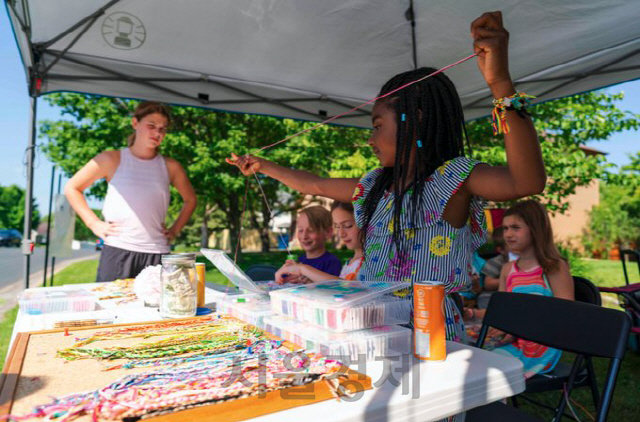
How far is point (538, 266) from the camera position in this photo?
9.57 ft

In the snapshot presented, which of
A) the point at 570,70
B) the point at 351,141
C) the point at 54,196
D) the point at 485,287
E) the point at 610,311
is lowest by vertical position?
the point at 485,287

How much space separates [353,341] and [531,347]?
1891 millimetres

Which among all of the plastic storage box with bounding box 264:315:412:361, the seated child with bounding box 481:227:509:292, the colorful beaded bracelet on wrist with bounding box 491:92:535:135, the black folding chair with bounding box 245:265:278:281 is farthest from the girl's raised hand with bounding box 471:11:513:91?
the seated child with bounding box 481:227:509:292

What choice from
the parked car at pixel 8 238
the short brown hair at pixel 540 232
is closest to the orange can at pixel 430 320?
the short brown hair at pixel 540 232

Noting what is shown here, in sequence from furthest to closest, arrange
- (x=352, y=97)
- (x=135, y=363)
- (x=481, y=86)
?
(x=352, y=97), (x=481, y=86), (x=135, y=363)

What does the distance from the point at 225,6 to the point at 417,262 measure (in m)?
2.34

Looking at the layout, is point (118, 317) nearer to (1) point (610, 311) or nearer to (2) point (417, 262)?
(2) point (417, 262)

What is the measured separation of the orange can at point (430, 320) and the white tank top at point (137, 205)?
2270 millimetres

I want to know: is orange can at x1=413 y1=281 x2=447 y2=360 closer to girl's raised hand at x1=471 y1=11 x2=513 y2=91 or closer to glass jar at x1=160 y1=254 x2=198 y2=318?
girl's raised hand at x1=471 y1=11 x2=513 y2=91

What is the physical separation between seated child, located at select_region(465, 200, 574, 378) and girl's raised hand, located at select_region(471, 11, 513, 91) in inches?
72.7

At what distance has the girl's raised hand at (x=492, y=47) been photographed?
44.8 inches

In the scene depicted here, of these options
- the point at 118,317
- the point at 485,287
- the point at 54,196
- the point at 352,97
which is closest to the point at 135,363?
the point at 118,317

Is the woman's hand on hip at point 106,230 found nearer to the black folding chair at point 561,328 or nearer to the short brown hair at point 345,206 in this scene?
the short brown hair at point 345,206

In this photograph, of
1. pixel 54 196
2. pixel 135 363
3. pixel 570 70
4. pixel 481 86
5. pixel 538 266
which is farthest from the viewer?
pixel 54 196
